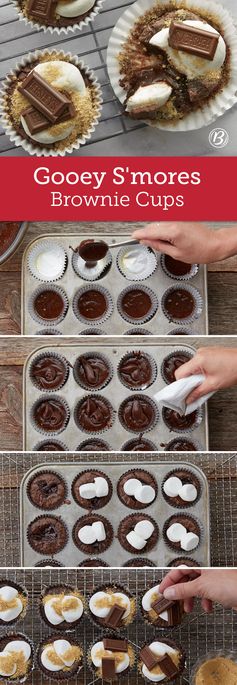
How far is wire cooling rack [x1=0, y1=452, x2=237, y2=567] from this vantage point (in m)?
1.51

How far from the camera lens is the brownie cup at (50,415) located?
1.50 meters

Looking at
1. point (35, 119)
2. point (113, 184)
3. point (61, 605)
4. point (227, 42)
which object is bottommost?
point (61, 605)

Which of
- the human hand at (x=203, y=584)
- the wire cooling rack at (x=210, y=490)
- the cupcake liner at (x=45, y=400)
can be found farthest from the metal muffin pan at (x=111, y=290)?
the human hand at (x=203, y=584)

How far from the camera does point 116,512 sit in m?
1.52

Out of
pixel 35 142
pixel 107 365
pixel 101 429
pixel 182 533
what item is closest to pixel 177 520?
pixel 182 533

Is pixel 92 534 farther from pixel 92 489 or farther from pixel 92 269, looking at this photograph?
pixel 92 269

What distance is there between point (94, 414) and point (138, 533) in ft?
0.81

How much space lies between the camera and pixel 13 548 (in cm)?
152

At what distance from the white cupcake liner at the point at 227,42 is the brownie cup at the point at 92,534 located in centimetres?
76

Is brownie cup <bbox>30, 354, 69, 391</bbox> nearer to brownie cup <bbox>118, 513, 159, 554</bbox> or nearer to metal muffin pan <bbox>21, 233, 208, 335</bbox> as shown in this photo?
metal muffin pan <bbox>21, 233, 208, 335</bbox>

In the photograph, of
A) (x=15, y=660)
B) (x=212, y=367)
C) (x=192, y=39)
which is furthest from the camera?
(x=15, y=660)

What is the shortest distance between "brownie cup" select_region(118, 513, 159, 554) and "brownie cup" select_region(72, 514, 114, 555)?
3 cm

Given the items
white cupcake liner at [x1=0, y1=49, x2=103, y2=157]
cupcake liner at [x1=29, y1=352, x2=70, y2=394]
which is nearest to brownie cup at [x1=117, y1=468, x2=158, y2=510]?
cupcake liner at [x1=29, y1=352, x2=70, y2=394]

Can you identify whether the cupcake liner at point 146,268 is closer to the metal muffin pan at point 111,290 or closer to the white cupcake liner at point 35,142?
the metal muffin pan at point 111,290
